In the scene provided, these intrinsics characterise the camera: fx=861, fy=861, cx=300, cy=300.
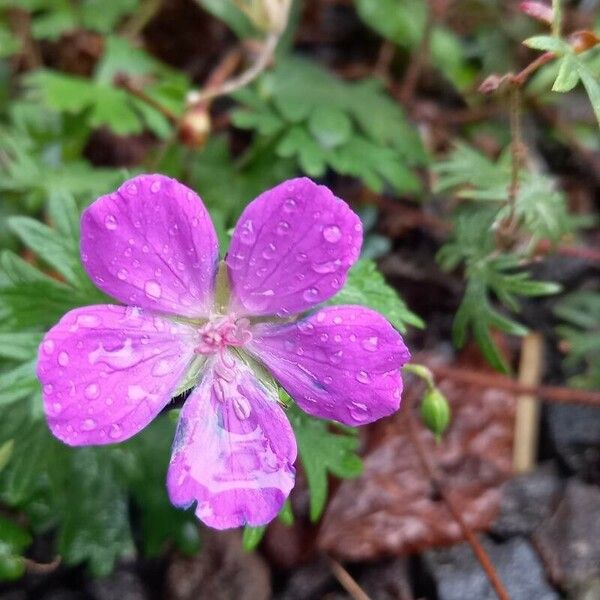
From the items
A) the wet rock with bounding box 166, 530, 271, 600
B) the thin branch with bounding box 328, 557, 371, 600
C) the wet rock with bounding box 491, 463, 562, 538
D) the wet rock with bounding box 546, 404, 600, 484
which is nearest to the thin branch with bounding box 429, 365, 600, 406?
the wet rock with bounding box 546, 404, 600, 484

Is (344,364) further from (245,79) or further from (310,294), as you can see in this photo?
(245,79)

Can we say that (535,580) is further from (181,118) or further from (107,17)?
(107,17)

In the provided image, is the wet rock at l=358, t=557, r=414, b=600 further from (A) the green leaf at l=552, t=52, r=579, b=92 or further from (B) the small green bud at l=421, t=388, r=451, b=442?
(A) the green leaf at l=552, t=52, r=579, b=92

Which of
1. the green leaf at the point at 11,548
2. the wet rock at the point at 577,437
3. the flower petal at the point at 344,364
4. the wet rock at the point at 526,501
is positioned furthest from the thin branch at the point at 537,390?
the green leaf at the point at 11,548

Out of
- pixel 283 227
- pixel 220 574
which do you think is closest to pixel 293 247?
pixel 283 227

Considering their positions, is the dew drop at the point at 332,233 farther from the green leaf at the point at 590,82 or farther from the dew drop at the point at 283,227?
the green leaf at the point at 590,82

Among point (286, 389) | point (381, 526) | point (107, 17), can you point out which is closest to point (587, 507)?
point (381, 526)

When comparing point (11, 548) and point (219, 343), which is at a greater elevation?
point (219, 343)
